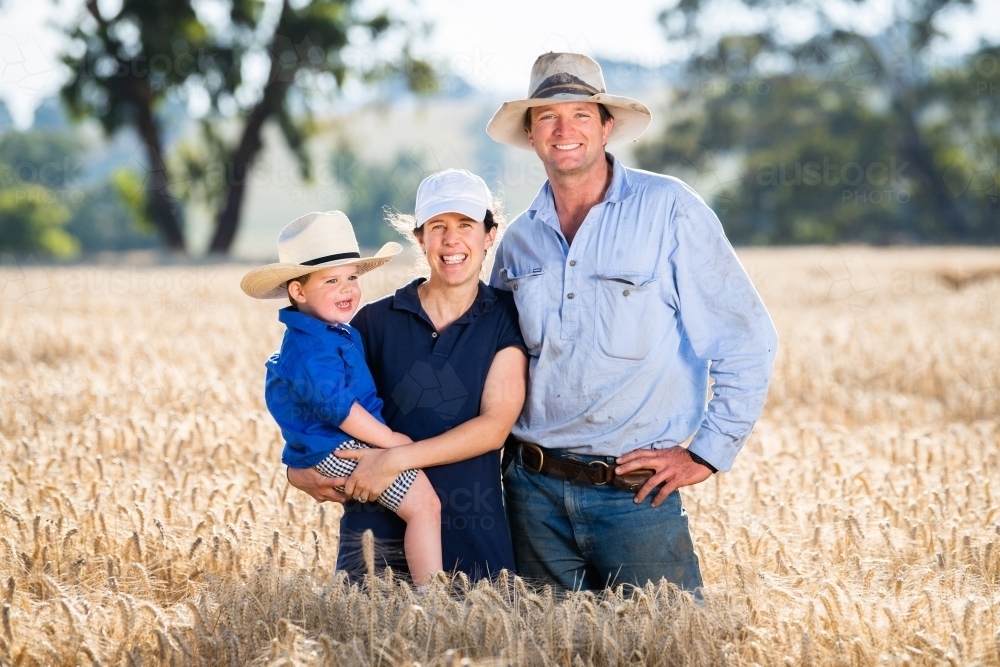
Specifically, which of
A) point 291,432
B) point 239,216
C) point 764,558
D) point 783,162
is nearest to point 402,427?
point 291,432

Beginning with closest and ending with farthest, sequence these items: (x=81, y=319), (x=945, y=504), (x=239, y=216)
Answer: (x=945, y=504), (x=81, y=319), (x=239, y=216)

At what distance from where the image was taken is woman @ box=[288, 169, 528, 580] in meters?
3.83

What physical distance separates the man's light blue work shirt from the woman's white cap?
0.43 metres

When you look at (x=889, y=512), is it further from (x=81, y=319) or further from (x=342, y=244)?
(x=81, y=319)

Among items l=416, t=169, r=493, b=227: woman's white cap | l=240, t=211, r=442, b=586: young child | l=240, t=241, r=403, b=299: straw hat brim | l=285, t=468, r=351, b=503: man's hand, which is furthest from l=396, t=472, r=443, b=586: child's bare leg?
l=416, t=169, r=493, b=227: woman's white cap

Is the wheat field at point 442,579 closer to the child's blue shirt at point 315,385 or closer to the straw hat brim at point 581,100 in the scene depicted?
the child's blue shirt at point 315,385

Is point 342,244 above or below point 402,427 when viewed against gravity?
above

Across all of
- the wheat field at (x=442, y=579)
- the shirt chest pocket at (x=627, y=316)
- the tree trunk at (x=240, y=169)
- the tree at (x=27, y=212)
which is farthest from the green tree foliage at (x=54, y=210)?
the shirt chest pocket at (x=627, y=316)

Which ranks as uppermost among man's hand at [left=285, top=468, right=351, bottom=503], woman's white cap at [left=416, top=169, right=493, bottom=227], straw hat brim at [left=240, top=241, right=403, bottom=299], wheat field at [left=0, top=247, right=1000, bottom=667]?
woman's white cap at [left=416, top=169, right=493, bottom=227]

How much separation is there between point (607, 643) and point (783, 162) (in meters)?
50.0

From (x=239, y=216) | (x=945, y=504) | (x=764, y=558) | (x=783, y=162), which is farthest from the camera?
(x=783, y=162)

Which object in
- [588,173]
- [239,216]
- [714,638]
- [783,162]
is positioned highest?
[783,162]

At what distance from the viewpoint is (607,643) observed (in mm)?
3279

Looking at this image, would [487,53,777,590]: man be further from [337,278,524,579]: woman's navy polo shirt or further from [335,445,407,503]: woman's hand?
[335,445,407,503]: woman's hand
